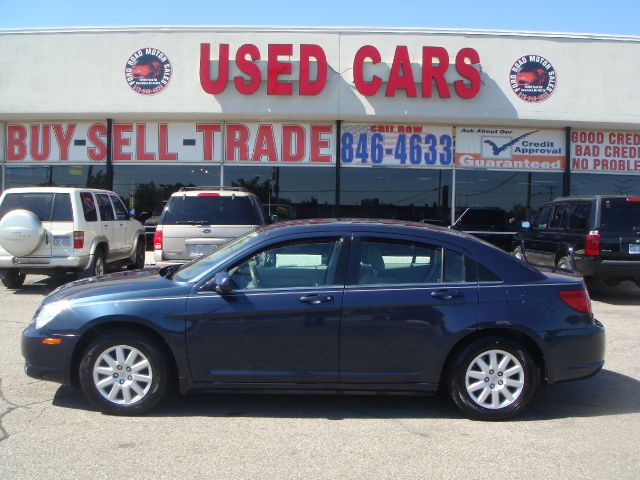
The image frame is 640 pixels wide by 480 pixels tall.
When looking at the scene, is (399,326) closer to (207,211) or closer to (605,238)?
(207,211)

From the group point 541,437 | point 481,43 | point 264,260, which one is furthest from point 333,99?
point 541,437

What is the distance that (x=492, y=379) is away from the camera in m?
4.95

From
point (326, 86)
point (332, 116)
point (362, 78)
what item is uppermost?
point (362, 78)

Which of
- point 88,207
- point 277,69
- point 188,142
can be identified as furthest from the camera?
point 188,142

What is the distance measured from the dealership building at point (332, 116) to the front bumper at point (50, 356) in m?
11.2

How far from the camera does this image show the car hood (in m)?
4.95

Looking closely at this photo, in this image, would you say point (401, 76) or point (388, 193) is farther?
point (388, 193)

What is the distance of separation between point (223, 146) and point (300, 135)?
211 cm

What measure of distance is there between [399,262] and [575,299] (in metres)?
1.52

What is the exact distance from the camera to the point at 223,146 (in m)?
16.3

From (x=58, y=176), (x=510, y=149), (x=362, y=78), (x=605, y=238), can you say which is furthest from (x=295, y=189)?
(x=605, y=238)

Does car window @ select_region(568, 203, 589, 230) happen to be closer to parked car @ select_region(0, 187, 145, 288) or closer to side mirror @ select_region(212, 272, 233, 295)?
side mirror @ select_region(212, 272, 233, 295)

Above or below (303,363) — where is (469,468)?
below

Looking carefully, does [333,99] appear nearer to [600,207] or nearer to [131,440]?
[600,207]
